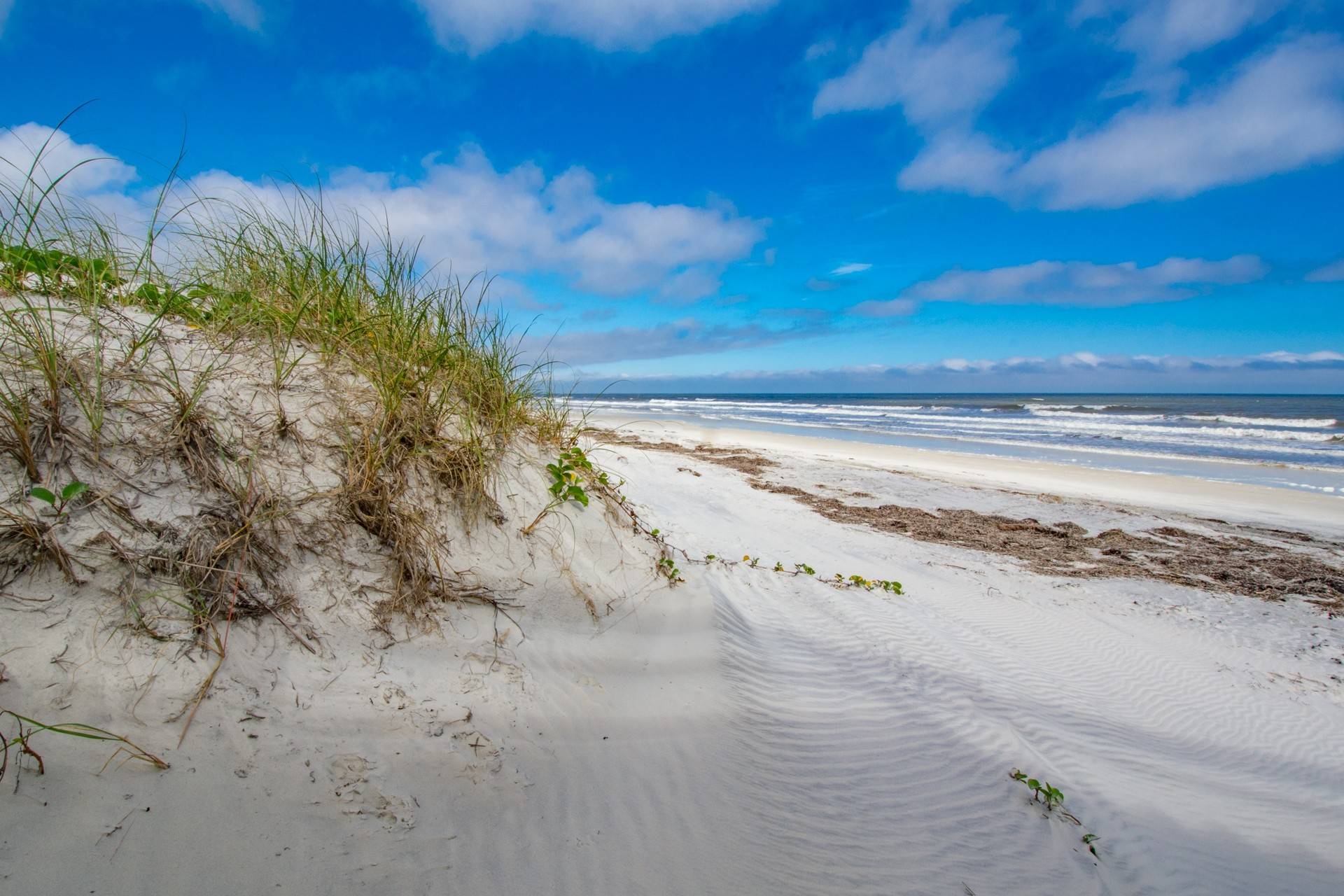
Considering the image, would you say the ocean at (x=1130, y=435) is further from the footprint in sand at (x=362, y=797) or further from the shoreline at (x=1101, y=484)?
the footprint in sand at (x=362, y=797)

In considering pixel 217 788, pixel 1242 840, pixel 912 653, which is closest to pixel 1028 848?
pixel 1242 840

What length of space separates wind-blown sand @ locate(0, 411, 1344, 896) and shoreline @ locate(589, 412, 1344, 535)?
10.8 ft

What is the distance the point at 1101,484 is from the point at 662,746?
13948 millimetres

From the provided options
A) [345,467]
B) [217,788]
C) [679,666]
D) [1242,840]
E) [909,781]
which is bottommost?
[1242,840]

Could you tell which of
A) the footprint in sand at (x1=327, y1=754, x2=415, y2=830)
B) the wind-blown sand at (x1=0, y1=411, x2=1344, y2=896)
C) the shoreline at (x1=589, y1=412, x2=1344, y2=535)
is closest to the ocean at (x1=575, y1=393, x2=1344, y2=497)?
the shoreline at (x1=589, y1=412, x2=1344, y2=535)

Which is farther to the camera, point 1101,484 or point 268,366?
point 1101,484

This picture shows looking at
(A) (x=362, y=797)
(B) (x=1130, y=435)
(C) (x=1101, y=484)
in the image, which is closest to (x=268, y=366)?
(A) (x=362, y=797)

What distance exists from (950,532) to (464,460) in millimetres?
6750

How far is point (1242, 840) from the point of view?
253cm

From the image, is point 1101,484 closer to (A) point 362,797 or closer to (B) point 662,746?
(B) point 662,746

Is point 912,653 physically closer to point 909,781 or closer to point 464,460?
point 909,781

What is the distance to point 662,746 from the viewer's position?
2.51 m

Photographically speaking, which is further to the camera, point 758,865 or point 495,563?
point 495,563

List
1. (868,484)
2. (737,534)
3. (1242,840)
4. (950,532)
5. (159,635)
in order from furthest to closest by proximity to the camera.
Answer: (868,484) → (950,532) → (737,534) → (1242,840) → (159,635)
